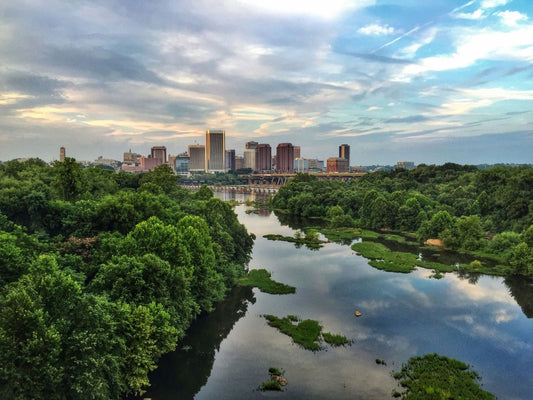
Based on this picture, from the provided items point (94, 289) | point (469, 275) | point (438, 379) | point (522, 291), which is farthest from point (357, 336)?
point (469, 275)

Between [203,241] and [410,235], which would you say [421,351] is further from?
[410,235]

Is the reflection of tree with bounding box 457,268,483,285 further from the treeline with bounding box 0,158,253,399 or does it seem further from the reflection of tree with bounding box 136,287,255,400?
the treeline with bounding box 0,158,253,399

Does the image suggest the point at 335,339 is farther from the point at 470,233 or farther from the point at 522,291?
the point at 470,233

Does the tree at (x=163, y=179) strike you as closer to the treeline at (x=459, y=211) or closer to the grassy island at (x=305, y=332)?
the treeline at (x=459, y=211)

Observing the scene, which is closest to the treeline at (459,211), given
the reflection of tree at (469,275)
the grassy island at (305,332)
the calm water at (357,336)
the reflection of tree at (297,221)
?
the reflection of tree at (297,221)

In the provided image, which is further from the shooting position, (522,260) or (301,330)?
(522,260)

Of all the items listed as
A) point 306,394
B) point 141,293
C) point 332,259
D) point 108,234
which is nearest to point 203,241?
point 108,234
